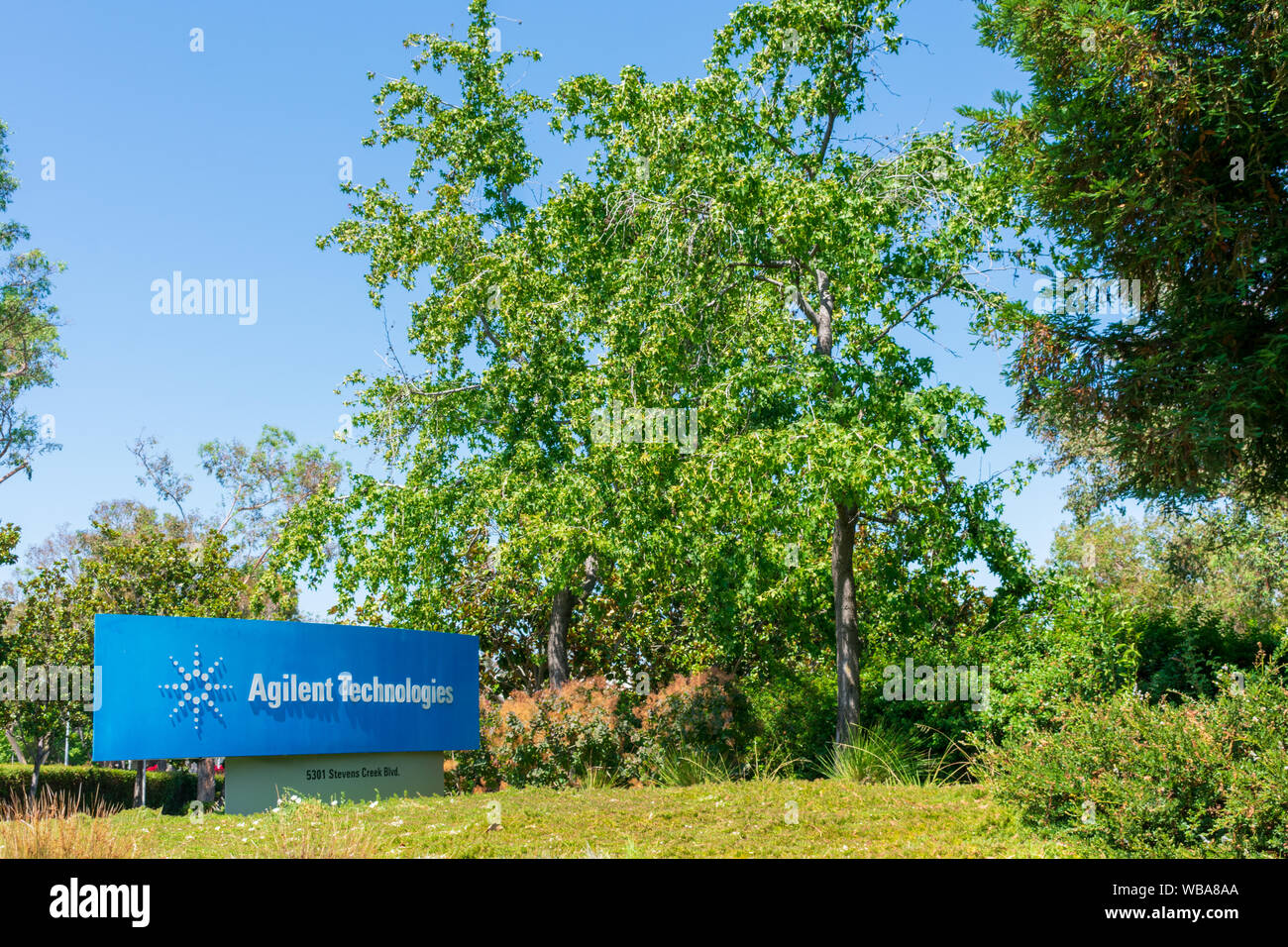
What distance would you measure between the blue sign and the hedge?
17846 millimetres

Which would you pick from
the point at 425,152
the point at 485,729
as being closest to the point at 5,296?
the point at 425,152

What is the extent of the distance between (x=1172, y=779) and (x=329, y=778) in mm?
11005

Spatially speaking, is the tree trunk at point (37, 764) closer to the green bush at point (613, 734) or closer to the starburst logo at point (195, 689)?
the green bush at point (613, 734)

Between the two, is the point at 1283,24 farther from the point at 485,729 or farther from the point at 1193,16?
the point at 485,729

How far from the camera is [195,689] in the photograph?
12.7 m

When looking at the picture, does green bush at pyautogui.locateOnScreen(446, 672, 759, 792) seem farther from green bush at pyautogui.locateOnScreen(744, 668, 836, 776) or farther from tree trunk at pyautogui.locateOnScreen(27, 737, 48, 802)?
tree trunk at pyautogui.locateOnScreen(27, 737, 48, 802)

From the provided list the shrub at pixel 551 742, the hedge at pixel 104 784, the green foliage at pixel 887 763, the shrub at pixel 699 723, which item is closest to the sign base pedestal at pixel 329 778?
the shrub at pixel 551 742

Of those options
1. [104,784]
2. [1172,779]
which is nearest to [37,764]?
[104,784]

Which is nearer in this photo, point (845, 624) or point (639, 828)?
point (639, 828)

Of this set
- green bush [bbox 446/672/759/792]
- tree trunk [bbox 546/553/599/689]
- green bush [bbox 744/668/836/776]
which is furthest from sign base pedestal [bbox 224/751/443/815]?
green bush [bbox 744/668/836/776]

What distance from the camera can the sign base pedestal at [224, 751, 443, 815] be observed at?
1331 centimetres

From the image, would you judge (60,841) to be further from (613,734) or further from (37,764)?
(37,764)

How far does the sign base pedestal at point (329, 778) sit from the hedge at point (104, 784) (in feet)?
57.5
